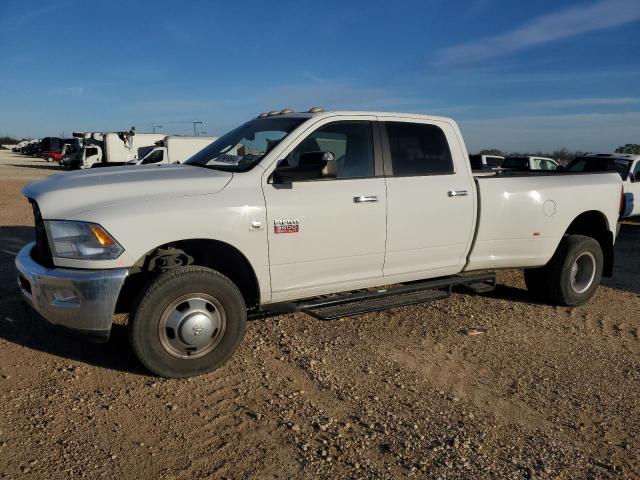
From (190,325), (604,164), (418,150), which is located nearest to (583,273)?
(418,150)

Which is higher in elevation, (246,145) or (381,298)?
(246,145)

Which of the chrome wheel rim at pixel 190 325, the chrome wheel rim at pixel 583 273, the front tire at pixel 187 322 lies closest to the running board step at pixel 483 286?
the chrome wheel rim at pixel 583 273

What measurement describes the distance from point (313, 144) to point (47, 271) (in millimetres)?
2244

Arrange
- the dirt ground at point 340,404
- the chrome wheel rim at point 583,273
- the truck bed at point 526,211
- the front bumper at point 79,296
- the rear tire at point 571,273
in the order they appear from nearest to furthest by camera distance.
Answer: the dirt ground at point 340,404, the front bumper at point 79,296, the truck bed at point 526,211, the rear tire at point 571,273, the chrome wheel rim at point 583,273

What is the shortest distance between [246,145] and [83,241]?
1.73 m

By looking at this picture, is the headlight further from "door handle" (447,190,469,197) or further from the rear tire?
the rear tire

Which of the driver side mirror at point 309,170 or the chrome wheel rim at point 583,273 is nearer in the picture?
the driver side mirror at point 309,170

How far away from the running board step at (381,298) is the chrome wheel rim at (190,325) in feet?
1.65

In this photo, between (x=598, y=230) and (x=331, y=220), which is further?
(x=598, y=230)

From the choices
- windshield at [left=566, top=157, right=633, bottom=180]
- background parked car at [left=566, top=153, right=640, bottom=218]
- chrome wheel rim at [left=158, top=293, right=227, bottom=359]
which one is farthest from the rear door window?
windshield at [left=566, top=157, right=633, bottom=180]

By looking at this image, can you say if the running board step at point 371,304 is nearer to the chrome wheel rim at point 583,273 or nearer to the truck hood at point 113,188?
the truck hood at point 113,188

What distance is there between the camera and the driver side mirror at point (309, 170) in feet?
13.3

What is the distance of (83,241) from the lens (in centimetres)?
353

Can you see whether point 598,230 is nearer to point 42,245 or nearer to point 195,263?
point 195,263
